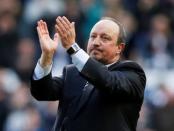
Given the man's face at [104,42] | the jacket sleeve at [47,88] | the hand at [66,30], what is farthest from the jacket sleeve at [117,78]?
the jacket sleeve at [47,88]

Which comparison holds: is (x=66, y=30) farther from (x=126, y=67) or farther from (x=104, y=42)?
(x=126, y=67)

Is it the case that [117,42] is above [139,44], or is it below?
above

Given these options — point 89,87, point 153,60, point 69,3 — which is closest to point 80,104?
point 89,87

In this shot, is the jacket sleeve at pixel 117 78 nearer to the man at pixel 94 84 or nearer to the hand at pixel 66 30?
the man at pixel 94 84

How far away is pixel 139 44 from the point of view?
15070 millimetres

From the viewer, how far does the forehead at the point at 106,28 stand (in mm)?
8023

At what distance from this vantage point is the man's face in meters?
7.94

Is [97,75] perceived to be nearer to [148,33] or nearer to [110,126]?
[110,126]

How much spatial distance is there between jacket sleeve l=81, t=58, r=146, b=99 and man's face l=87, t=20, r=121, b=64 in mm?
125

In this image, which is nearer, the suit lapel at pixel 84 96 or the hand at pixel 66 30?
the hand at pixel 66 30

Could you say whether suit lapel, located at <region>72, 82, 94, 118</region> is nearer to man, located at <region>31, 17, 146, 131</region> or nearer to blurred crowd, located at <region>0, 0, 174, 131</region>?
man, located at <region>31, 17, 146, 131</region>

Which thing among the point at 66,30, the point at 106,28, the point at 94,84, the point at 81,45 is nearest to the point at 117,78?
the point at 94,84

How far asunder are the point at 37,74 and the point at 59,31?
0.52 meters

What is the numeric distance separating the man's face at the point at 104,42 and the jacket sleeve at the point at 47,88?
0.42 m
